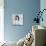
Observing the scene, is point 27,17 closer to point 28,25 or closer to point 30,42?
point 28,25

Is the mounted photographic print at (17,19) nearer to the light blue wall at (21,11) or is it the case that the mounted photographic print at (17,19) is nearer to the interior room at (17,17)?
the interior room at (17,17)

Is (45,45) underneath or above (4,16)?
underneath

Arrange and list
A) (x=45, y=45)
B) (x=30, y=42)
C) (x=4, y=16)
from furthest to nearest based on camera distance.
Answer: (x=4, y=16)
(x=30, y=42)
(x=45, y=45)

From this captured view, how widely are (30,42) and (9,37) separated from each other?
2151 mm

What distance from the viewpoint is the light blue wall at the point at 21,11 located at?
16.7 feet

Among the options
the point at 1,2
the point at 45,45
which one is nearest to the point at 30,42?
the point at 45,45

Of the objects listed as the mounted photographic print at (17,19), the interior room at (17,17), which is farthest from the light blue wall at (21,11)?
the mounted photographic print at (17,19)

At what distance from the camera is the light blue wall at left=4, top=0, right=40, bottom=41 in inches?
200

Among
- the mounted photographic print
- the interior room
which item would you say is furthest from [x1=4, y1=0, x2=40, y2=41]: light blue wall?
the mounted photographic print

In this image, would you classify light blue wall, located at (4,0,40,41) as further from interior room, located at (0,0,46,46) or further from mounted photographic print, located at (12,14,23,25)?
mounted photographic print, located at (12,14,23,25)

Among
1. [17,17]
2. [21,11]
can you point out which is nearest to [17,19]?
[17,17]

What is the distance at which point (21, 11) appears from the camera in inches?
201

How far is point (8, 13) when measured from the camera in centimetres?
509

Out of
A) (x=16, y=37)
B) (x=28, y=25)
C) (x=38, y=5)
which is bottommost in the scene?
(x=16, y=37)
